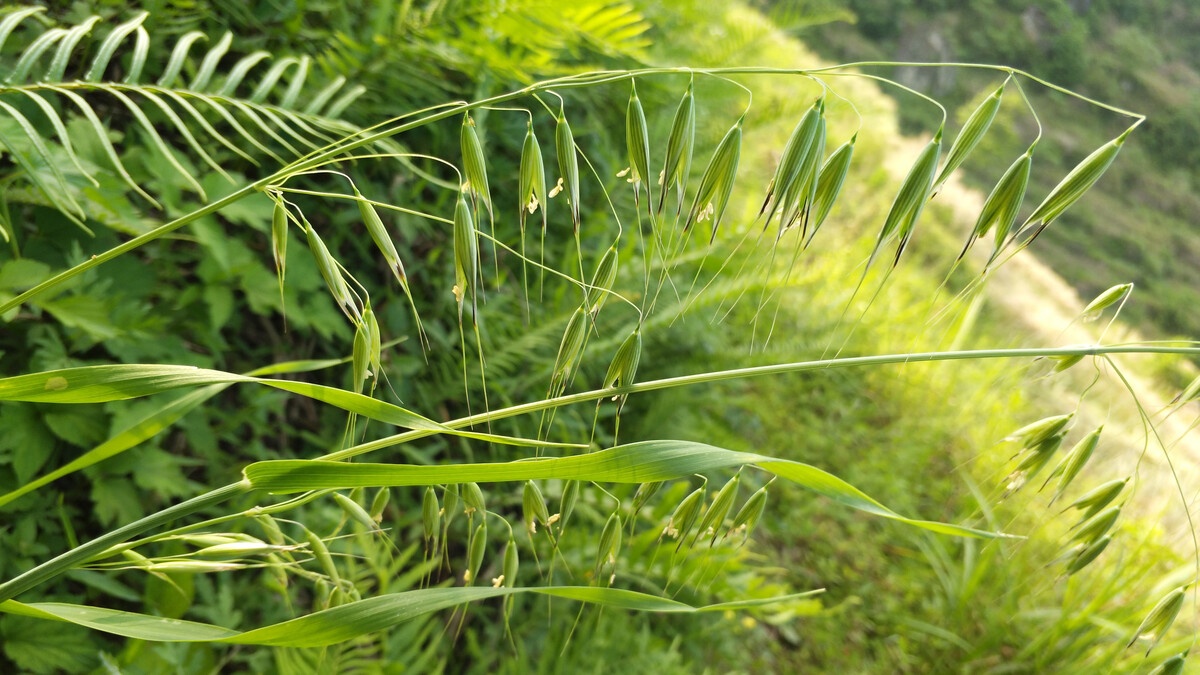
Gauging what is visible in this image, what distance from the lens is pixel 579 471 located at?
33 centimetres

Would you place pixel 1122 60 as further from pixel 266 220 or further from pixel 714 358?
pixel 266 220

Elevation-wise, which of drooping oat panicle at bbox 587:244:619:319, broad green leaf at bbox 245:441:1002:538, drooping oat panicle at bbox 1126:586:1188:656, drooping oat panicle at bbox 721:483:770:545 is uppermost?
drooping oat panicle at bbox 587:244:619:319

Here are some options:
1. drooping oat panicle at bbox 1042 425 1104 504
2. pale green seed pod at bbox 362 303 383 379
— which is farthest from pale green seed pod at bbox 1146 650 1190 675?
pale green seed pod at bbox 362 303 383 379

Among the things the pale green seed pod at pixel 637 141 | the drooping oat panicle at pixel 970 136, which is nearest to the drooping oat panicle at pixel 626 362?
the pale green seed pod at pixel 637 141

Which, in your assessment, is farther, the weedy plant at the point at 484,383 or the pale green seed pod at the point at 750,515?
the pale green seed pod at the point at 750,515

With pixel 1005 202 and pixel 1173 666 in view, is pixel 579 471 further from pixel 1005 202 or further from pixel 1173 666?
pixel 1173 666

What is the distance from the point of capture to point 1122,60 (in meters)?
14.1

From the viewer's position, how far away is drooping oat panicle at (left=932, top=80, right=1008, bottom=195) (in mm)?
388

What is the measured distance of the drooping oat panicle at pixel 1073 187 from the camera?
16.6 inches

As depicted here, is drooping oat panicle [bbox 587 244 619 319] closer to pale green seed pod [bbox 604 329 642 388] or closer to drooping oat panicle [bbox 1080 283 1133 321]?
pale green seed pod [bbox 604 329 642 388]

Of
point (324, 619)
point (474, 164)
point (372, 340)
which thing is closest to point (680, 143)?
point (474, 164)

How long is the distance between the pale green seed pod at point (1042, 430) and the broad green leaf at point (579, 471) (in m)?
0.16

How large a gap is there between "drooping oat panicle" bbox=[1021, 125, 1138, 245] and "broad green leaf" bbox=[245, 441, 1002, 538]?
0.69 ft

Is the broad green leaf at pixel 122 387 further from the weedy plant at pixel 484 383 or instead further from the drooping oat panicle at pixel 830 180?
the drooping oat panicle at pixel 830 180
